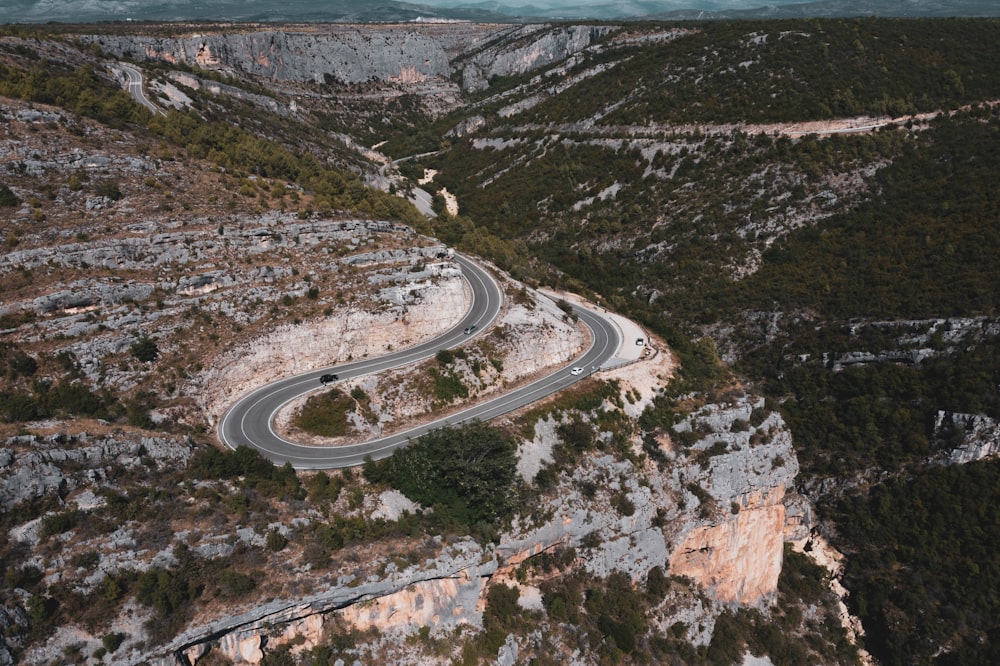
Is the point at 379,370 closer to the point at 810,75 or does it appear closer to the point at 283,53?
the point at 810,75

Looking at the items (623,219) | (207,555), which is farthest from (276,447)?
(623,219)

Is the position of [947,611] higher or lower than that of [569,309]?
lower

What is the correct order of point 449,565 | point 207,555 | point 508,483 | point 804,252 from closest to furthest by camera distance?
point 207,555
point 449,565
point 508,483
point 804,252

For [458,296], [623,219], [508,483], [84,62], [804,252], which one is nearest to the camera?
[508,483]

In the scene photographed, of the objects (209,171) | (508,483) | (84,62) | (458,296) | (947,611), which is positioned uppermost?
(84,62)

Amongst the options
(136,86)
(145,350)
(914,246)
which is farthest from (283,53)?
(914,246)

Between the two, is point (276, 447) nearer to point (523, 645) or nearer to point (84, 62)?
point (523, 645)

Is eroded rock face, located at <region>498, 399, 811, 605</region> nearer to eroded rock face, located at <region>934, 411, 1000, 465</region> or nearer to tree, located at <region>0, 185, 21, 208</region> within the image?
eroded rock face, located at <region>934, 411, 1000, 465</region>
